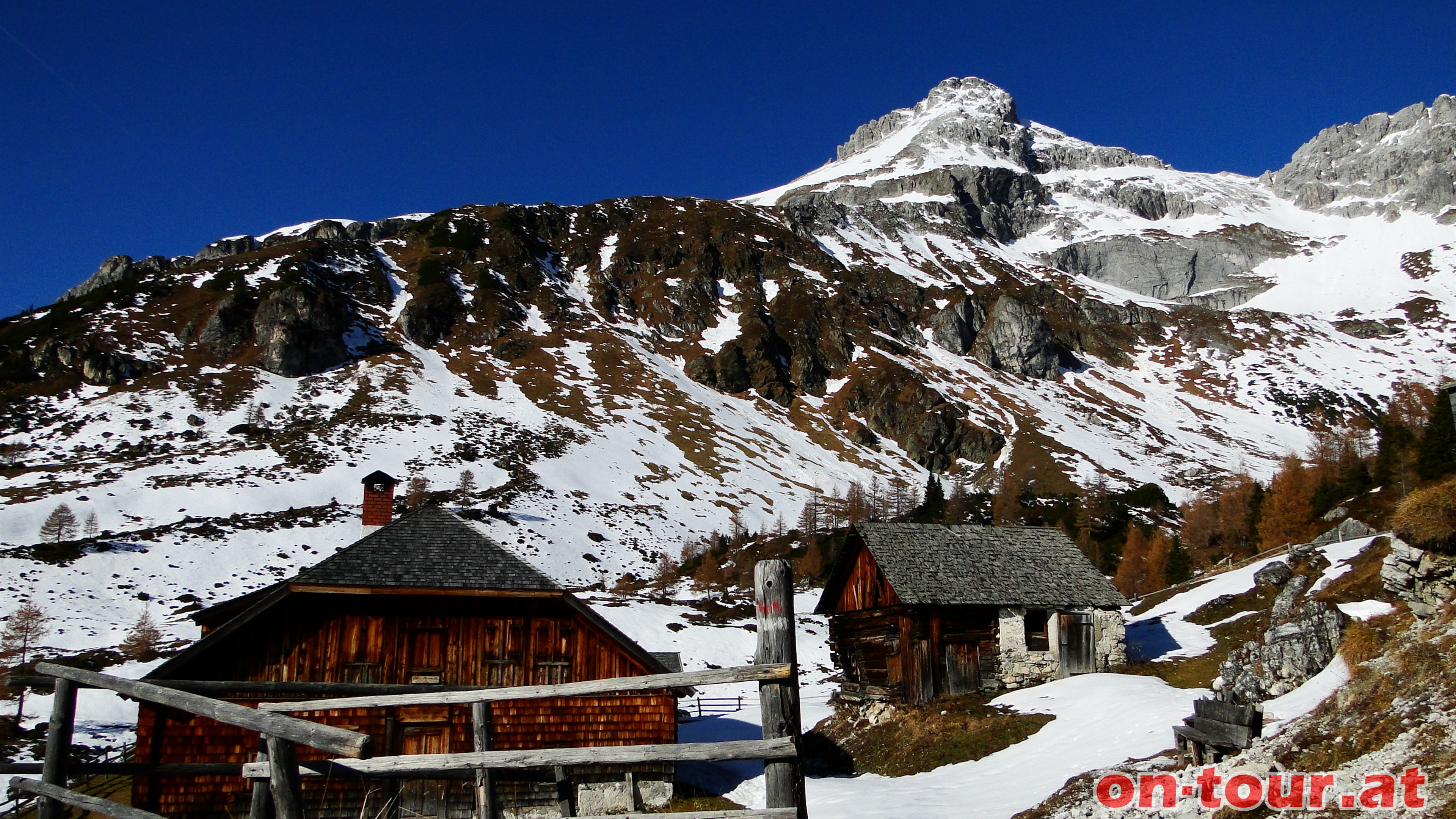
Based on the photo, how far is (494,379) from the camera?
137625mm

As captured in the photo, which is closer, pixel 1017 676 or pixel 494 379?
pixel 1017 676

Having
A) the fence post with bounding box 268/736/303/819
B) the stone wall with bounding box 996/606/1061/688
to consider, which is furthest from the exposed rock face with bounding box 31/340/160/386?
the fence post with bounding box 268/736/303/819

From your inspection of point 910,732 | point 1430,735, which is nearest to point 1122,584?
point 910,732

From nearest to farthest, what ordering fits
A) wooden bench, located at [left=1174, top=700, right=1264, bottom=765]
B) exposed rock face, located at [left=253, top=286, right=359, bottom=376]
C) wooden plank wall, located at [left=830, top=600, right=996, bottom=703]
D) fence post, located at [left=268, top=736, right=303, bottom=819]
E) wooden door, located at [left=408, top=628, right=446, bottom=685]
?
1. fence post, located at [left=268, top=736, right=303, bottom=819]
2. wooden bench, located at [left=1174, top=700, right=1264, bottom=765]
3. wooden door, located at [left=408, top=628, right=446, bottom=685]
4. wooden plank wall, located at [left=830, top=600, right=996, bottom=703]
5. exposed rock face, located at [left=253, top=286, right=359, bottom=376]

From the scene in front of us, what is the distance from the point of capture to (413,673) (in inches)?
824

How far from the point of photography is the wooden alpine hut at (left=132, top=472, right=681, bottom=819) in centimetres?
1958

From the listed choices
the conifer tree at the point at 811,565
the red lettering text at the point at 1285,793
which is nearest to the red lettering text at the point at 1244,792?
the red lettering text at the point at 1285,793

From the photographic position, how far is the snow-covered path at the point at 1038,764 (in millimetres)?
17812

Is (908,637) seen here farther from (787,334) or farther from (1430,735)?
(787,334)

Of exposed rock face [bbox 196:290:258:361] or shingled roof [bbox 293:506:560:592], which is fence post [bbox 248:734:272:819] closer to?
shingled roof [bbox 293:506:560:592]

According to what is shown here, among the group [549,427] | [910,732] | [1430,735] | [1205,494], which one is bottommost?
[910,732]

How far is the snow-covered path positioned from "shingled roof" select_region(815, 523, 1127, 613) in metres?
5.29

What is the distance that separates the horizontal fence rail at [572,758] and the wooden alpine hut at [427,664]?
12392mm

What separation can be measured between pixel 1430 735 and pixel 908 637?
2129 cm
